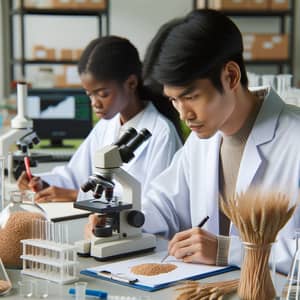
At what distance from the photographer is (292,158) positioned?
1.72 metres

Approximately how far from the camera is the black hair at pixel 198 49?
1562mm

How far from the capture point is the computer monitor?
3.88 m

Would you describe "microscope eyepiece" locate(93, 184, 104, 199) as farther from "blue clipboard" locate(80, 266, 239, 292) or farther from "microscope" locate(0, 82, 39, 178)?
"microscope" locate(0, 82, 39, 178)

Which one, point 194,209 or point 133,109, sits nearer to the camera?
point 194,209

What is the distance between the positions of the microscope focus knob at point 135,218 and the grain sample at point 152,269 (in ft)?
0.63

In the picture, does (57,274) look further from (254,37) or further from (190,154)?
(254,37)

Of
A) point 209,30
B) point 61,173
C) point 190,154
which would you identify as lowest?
point 61,173

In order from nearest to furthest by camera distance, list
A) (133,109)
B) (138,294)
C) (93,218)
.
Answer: (138,294) → (93,218) → (133,109)

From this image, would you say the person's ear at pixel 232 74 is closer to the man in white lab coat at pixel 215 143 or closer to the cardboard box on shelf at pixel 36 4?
the man in white lab coat at pixel 215 143

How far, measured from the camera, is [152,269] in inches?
58.0

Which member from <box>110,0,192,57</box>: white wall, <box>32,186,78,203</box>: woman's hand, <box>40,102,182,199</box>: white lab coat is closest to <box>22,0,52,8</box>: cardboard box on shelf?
<box>110,0,192,57</box>: white wall

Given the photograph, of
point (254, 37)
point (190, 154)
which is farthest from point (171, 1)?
point (190, 154)

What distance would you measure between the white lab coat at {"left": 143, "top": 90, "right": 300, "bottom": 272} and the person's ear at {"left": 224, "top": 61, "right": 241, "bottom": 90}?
0.15 meters

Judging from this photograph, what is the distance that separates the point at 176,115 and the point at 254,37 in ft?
10.9
